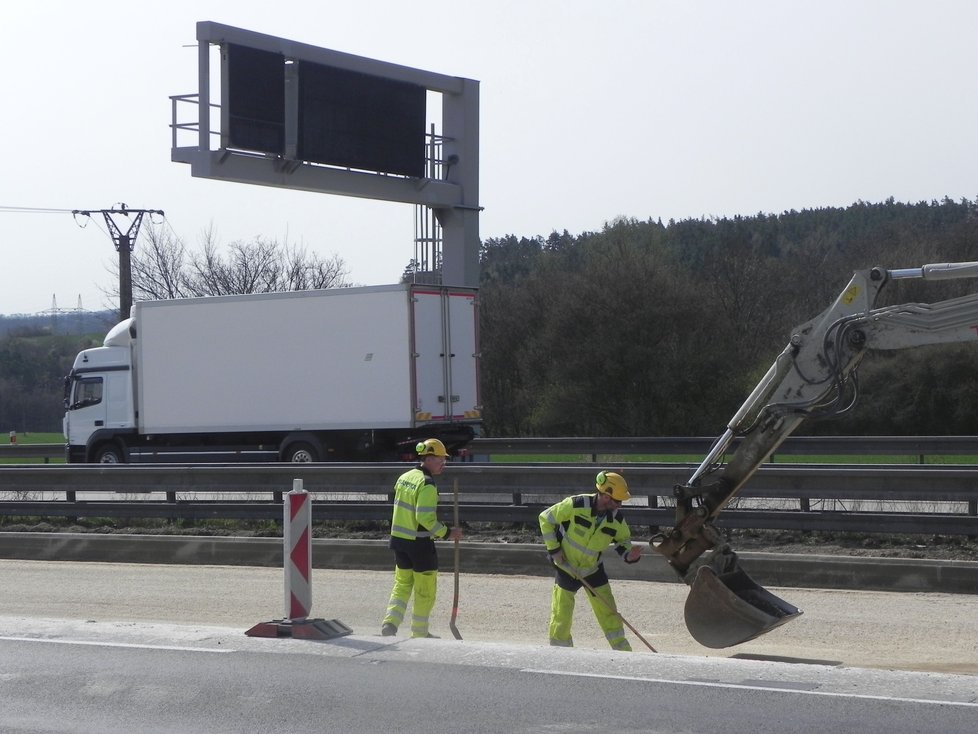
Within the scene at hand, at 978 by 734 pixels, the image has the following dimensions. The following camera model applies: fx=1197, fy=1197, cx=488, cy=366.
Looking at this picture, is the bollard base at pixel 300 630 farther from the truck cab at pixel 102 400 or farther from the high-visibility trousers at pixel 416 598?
the truck cab at pixel 102 400

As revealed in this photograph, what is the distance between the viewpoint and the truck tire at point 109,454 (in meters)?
23.8

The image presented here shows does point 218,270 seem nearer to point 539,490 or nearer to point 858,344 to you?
point 539,490

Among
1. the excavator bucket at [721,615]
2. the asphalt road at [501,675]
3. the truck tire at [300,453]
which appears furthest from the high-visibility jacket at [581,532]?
the truck tire at [300,453]

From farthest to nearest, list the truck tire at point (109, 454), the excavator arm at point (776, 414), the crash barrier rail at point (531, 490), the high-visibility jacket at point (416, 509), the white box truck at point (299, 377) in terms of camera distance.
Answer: the truck tire at point (109, 454) → the white box truck at point (299, 377) → the crash barrier rail at point (531, 490) → the high-visibility jacket at point (416, 509) → the excavator arm at point (776, 414)

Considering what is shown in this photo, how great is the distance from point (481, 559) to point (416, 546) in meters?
3.56

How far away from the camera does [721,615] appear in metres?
8.73

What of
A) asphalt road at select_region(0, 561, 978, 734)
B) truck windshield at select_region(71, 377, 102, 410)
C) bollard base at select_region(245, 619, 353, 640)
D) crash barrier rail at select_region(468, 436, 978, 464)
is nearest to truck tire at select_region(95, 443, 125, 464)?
truck windshield at select_region(71, 377, 102, 410)

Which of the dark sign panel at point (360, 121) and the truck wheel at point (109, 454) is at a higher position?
the dark sign panel at point (360, 121)

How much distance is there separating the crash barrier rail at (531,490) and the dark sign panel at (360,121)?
277 inches

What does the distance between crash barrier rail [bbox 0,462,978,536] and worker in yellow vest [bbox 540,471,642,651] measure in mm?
2828

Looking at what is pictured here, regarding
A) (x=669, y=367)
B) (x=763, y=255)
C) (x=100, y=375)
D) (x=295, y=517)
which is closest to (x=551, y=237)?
(x=763, y=255)

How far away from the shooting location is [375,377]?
822 inches

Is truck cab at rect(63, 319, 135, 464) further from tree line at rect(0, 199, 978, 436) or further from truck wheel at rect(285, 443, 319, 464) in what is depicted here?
tree line at rect(0, 199, 978, 436)

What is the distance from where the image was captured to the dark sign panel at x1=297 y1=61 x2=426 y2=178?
70.2 ft
